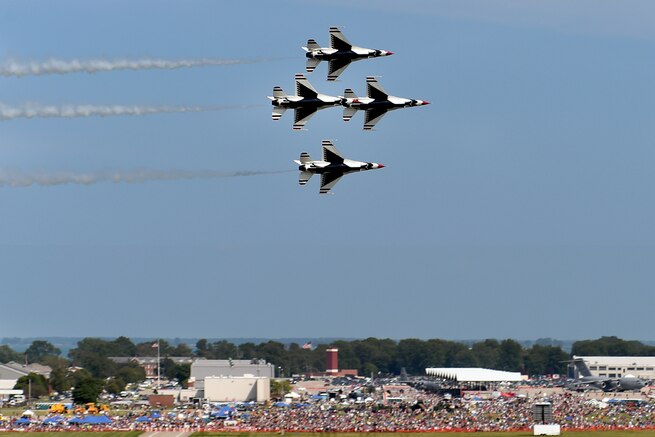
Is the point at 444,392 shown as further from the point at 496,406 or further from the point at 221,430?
the point at 221,430

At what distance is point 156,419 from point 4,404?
49.8 meters

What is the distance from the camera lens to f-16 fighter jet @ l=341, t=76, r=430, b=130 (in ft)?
350

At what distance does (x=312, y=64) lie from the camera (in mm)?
102750

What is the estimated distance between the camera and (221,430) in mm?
128500

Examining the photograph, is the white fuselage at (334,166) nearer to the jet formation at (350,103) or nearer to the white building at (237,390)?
the jet formation at (350,103)

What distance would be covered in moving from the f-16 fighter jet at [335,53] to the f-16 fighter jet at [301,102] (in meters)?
2.81

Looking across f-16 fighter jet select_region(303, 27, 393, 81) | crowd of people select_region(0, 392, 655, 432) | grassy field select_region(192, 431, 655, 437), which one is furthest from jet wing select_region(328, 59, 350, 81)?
crowd of people select_region(0, 392, 655, 432)

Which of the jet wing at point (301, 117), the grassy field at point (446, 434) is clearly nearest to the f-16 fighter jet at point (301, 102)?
the jet wing at point (301, 117)

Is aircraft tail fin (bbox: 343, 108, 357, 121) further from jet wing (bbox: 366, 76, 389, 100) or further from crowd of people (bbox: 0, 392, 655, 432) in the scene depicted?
crowd of people (bbox: 0, 392, 655, 432)

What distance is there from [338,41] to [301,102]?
6.28 m

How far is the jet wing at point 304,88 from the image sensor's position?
10538cm

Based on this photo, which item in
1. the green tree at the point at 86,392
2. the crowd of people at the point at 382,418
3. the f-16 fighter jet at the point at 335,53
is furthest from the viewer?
the green tree at the point at 86,392

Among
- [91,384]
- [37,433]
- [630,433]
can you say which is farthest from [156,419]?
[630,433]

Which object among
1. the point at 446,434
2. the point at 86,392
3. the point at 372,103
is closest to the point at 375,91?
the point at 372,103
